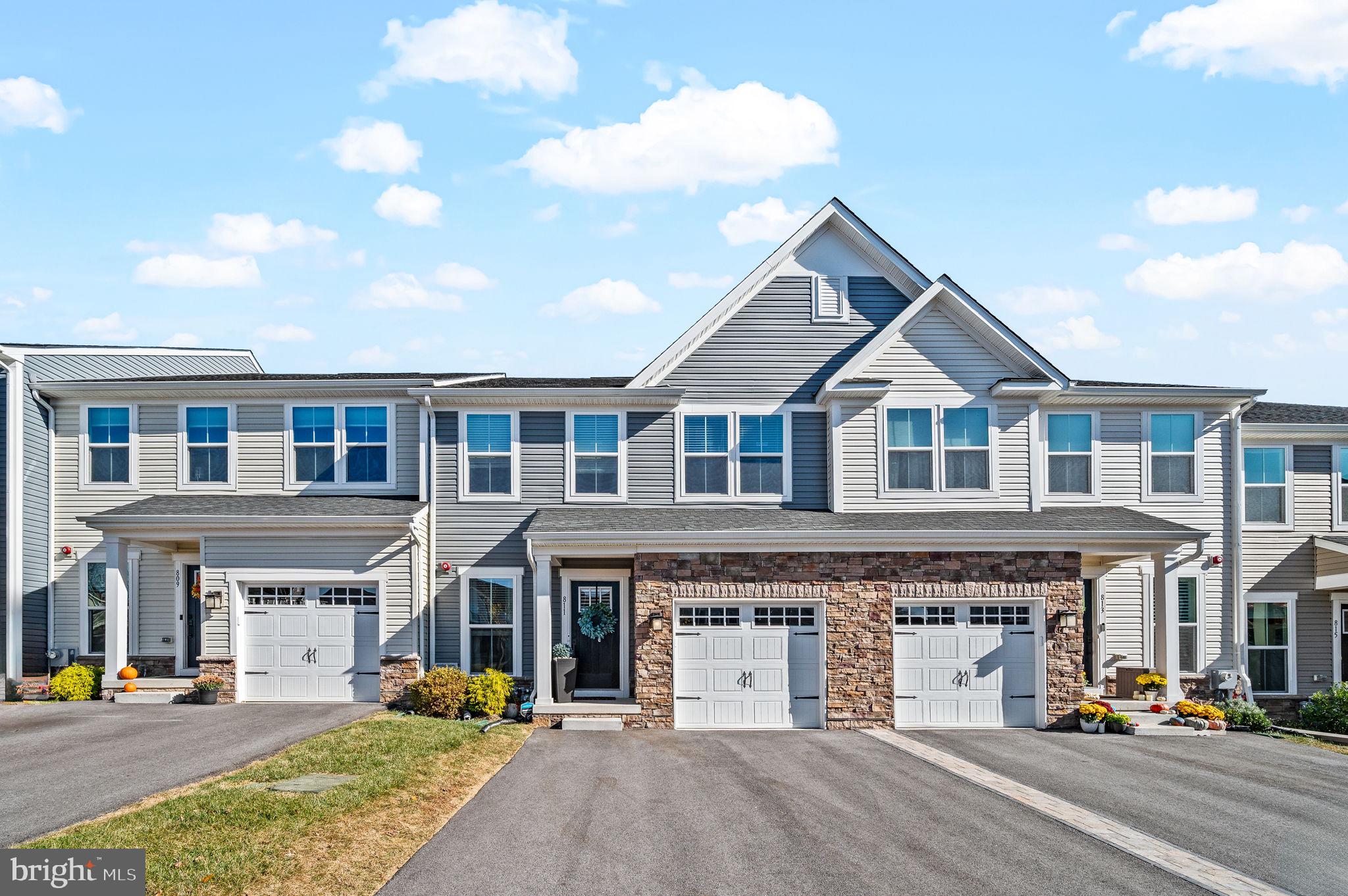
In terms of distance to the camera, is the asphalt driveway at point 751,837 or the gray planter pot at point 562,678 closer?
the asphalt driveway at point 751,837

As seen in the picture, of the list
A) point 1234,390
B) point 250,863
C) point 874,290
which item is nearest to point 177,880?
point 250,863

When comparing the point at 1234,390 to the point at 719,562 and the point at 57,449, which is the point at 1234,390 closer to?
the point at 719,562

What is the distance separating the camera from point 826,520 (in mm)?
18938

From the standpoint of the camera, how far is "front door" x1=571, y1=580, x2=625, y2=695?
20.2 metres

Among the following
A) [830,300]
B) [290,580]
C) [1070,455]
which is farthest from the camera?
[830,300]

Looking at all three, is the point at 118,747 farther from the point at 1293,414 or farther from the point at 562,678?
the point at 1293,414

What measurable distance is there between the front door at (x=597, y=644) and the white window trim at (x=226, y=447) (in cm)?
743

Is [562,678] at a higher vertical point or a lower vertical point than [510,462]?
lower

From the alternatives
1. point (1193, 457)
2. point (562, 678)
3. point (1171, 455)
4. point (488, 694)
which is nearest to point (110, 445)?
point (488, 694)

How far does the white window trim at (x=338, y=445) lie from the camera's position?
20.8 metres

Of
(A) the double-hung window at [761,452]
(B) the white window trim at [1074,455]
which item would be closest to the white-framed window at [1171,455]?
(B) the white window trim at [1074,455]

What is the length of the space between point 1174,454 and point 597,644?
1239 centimetres

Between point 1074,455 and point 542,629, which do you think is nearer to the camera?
point 542,629

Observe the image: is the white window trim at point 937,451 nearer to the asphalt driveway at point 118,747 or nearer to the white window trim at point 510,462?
the white window trim at point 510,462
